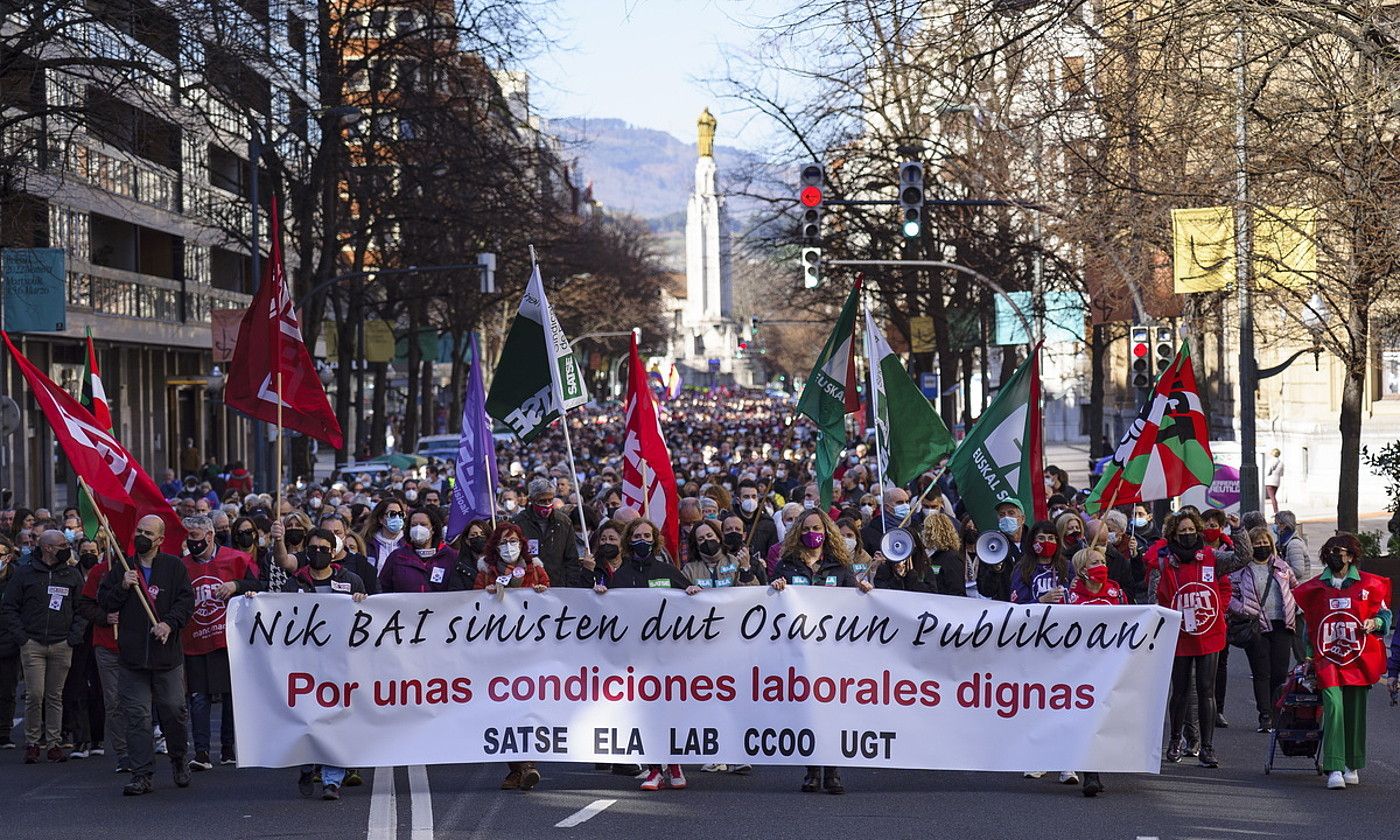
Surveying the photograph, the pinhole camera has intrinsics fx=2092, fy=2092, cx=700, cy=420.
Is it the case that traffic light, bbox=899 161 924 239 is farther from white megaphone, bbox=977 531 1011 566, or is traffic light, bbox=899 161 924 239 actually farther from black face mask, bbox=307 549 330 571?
black face mask, bbox=307 549 330 571

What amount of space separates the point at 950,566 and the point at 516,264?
45.6 metres

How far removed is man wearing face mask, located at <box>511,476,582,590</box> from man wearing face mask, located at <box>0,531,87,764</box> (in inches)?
119

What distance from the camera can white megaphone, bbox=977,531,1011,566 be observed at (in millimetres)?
12570

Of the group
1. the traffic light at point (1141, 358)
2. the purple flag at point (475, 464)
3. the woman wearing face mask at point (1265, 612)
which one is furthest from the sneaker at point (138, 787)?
the traffic light at point (1141, 358)

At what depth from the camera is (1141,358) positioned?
85.9 feet

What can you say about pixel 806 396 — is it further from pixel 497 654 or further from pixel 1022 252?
pixel 1022 252

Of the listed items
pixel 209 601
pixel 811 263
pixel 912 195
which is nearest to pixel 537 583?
pixel 209 601

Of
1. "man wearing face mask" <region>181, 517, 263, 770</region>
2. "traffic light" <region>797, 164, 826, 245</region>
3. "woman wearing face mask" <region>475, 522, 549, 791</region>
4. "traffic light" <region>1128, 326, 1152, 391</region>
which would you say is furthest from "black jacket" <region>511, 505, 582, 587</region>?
"traffic light" <region>1128, 326, 1152, 391</region>

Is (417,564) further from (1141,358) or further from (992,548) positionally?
(1141,358)

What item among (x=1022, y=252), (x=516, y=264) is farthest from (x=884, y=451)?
(x=516, y=264)

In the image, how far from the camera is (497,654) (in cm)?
1152

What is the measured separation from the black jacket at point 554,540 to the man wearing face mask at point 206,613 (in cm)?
234

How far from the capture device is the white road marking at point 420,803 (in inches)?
398

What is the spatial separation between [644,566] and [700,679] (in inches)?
36.1
